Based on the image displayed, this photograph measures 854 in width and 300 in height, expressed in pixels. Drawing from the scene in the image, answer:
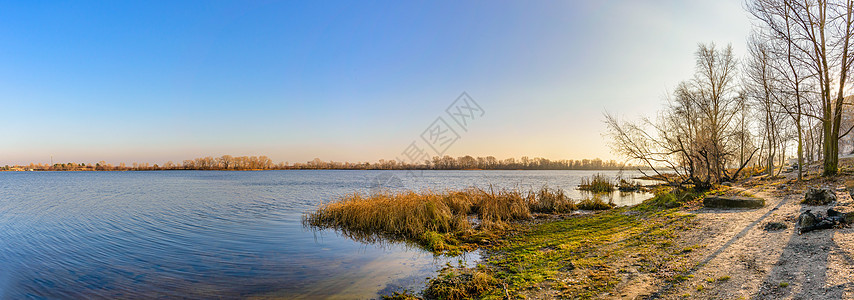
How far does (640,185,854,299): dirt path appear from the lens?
5230mm

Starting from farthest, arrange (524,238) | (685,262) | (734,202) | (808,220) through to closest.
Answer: (524,238), (734,202), (808,220), (685,262)

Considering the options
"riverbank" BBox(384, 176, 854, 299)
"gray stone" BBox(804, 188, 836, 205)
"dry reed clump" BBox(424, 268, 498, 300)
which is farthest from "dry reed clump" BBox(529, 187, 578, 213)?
"dry reed clump" BBox(424, 268, 498, 300)

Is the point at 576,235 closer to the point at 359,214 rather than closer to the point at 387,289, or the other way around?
the point at 387,289

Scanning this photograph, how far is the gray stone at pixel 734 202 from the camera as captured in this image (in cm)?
1127

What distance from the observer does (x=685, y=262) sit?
7078 millimetres

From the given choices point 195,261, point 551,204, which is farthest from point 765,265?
point 551,204

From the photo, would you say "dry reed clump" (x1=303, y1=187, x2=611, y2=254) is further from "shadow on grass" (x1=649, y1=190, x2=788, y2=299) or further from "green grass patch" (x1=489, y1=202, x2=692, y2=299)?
"shadow on grass" (x1=649, y1=190, x2=788, y2=299)

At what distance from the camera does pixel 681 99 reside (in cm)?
2361

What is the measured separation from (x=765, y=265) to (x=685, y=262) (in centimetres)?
114

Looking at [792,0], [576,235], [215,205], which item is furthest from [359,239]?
[792,0]

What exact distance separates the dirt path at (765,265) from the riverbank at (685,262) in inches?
0.4

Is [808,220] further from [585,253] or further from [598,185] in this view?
[598,185]

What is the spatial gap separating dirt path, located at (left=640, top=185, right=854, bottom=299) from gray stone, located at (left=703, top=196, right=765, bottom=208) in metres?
2.33

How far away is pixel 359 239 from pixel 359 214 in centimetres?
237
